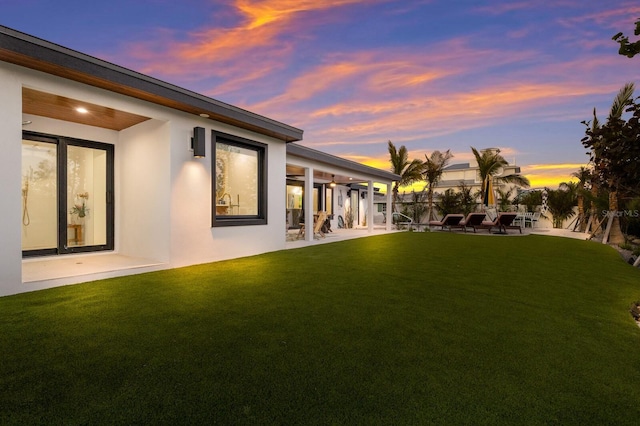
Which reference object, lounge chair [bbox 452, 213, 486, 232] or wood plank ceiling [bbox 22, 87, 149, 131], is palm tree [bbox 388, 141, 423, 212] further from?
wood plank ceiling [bbox 22, 87, 149, 131]

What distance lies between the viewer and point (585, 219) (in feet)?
57.0

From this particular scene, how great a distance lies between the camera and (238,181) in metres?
8.13

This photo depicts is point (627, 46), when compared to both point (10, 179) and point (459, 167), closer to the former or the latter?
point (10, 179)

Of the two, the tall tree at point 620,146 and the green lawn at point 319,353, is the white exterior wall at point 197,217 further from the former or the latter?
the tall tree at point 620,146

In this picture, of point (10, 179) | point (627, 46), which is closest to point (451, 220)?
point (627, 46)

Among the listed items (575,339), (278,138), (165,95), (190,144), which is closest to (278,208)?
(278,138)

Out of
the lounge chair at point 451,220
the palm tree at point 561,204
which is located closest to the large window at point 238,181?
the lounge chair at point 451,220

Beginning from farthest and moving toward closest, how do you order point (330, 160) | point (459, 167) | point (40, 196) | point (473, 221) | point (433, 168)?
1. point (459, 167)
2. point (433, 168)
3. point (473, 221)
4. point (330, 160)
5. point (40, 196)

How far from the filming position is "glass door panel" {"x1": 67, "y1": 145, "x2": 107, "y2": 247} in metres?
6.85

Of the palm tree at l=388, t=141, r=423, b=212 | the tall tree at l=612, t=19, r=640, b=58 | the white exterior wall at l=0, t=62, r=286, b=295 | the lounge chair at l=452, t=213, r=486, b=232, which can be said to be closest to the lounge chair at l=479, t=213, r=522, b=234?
the lounge chair at l=452, t=213, r=486, b=232

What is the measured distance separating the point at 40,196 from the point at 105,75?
12.1ft

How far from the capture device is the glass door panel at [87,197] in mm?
6852

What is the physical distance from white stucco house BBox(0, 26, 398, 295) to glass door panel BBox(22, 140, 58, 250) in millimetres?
21

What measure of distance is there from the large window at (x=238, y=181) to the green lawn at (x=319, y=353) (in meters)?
2.85
